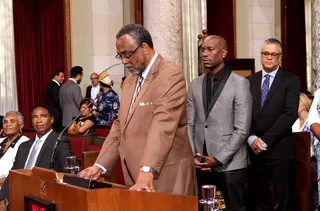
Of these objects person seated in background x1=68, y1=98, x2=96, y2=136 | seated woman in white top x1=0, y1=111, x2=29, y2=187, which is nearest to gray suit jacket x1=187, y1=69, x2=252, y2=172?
seated woman in white top x1=0, y1=111, x2=29, y2=187

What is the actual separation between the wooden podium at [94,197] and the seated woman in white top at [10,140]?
8.03 feet

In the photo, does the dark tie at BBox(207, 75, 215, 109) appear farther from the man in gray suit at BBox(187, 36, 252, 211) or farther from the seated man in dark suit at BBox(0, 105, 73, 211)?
the seated man in dark suit at BBox(0, 105, 73, 211)

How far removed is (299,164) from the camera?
176 inches

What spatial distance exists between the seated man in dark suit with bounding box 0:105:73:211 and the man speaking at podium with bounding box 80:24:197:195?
130cm

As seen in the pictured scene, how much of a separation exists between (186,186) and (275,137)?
120 cm

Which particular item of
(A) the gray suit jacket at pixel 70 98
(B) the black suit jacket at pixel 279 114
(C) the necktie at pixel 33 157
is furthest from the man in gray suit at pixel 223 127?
(A) the gray suit jacket at pixel 70 98

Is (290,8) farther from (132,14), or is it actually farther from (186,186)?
(186,186)

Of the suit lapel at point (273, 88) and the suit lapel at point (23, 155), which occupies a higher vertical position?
the suit lapel at point (273, 88)

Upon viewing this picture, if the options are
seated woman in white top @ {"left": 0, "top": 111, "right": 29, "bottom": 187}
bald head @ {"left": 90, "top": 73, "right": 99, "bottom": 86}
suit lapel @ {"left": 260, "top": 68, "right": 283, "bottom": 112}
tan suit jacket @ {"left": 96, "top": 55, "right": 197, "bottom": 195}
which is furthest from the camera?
bald head @ {"left": 90, "top": 73, "right": 99, "bottom": 86}

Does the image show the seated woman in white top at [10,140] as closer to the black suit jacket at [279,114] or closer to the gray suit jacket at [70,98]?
the black suit jacket at [279,114]

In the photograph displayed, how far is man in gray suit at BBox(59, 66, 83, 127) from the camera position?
381 inches

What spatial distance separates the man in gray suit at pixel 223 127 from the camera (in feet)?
12.5

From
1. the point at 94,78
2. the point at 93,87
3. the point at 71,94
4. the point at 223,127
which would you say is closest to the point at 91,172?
the point at 223,127

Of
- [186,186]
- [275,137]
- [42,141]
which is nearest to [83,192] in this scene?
[186,186]
